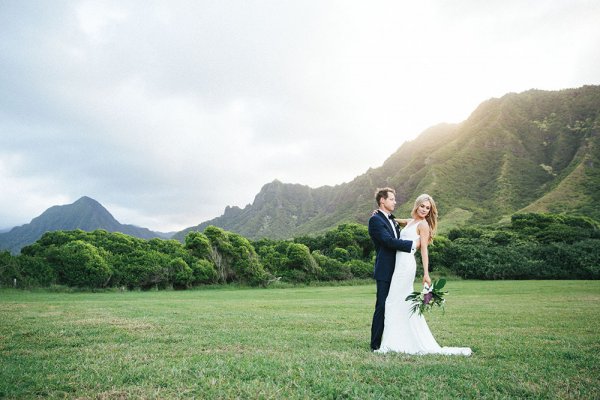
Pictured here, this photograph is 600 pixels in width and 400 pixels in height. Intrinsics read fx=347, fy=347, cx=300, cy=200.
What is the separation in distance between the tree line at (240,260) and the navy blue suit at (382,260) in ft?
127

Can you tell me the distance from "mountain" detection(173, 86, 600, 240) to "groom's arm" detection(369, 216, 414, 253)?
88351 millimetres

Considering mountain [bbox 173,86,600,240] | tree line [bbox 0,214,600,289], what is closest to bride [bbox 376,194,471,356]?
tree line [bbox 0,214,600,289]

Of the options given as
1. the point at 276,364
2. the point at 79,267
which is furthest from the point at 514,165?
the point at 276,364

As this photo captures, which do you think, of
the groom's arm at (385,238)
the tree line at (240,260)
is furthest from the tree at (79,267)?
the groom's arm at (385,238)

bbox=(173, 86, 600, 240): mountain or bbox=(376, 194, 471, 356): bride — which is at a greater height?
bbox=(173, 86, 600, 240): mountain

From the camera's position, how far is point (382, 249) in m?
8.01

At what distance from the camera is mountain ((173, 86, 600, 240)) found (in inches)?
3819

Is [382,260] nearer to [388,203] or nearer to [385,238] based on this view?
[385,238]

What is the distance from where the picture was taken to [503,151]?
130 meters

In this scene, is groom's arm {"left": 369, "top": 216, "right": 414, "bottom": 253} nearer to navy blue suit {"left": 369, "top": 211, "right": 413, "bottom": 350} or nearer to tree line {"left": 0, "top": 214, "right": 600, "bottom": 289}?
navy blue suit {"left": 369, "top": 211, "right": 413, "bottom": 350}

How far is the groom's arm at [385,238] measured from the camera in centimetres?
752

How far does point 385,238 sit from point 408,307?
1.59 m

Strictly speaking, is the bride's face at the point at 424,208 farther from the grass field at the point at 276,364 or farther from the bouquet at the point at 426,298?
the grass field at the point at 276,364

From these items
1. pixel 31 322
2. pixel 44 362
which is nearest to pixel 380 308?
pixel 44 362
